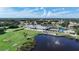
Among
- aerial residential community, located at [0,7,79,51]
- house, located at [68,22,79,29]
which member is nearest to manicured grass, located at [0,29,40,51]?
aerial residential community, located at [0,7,79,51]

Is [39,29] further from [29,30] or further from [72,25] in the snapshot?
[72,25]

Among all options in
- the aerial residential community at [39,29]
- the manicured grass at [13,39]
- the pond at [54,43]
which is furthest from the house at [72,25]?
the manicured grass at [13,39]

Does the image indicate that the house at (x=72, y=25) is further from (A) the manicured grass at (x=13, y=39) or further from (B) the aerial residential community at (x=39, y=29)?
(A) the manicured grass at (x=13, y=39)

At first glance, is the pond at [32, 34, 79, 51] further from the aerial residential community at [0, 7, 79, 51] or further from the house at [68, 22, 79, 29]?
the house at [68, 22, 79, 29]

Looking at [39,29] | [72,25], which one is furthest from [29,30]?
[72,25]
